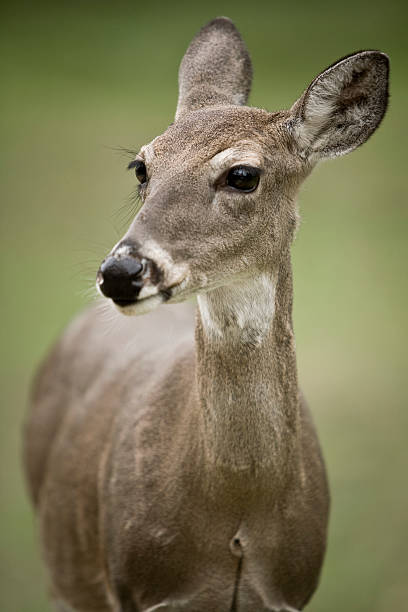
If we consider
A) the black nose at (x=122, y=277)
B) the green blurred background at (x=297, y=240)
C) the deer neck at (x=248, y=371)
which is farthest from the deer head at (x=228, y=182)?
the green blurred background at (x=297, y=240)

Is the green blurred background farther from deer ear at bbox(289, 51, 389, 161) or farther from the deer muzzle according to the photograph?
the deer muzzle

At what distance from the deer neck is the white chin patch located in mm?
447

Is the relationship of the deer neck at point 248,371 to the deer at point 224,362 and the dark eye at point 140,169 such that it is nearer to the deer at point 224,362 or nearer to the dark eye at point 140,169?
the deer at point 224,362

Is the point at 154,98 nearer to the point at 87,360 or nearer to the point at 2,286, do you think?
the point at 2,286

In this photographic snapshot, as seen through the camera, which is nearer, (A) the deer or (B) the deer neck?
(A) the deer

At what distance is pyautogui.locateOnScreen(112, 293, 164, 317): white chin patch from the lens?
3188 millimetres

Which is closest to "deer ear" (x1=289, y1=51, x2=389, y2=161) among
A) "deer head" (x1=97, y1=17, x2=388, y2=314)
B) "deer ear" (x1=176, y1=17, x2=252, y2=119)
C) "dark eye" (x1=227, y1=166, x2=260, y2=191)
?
"deer head" (x1=97, y1=17, x2=388, y2=314)

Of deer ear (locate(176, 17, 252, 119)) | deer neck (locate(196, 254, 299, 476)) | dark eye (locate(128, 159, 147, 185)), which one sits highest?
deer ear (locate(176, 17, 252, 119))

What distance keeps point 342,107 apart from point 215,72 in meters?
0.75

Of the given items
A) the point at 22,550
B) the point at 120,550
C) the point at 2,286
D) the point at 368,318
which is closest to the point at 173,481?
the point at 120,550

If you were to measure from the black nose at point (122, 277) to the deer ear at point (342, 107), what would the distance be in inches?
41.7

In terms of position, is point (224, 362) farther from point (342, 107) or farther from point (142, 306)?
point (342, 107)

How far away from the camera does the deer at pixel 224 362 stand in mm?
3422

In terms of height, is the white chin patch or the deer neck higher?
the white chin patch
